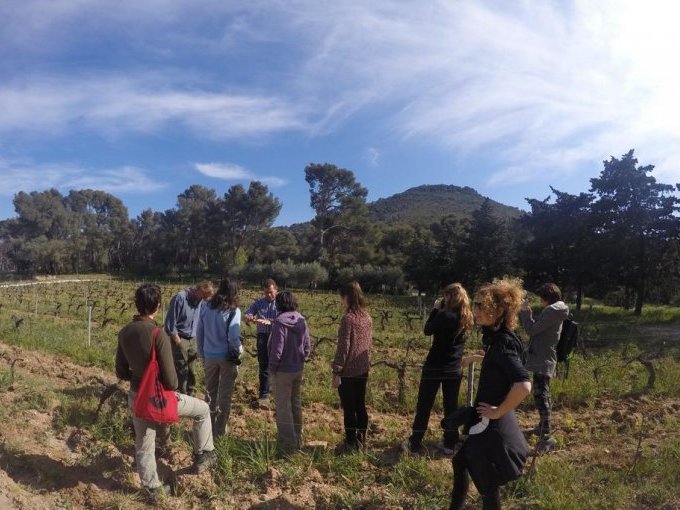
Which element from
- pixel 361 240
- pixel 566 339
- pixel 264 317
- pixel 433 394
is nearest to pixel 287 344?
pixel 433 394

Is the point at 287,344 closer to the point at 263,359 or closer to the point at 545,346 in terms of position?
the point at 263,359

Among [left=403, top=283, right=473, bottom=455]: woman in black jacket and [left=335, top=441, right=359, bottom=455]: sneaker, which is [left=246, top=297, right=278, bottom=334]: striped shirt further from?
[left=403, top=283, right=473, bottom=455]: woman in black jacket

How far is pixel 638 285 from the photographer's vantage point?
20.8 meters

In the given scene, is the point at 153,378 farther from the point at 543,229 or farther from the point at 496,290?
the point at 543,229

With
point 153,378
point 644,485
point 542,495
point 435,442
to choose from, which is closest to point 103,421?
point 153,378

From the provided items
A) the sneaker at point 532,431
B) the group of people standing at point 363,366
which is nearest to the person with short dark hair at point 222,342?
the group of people standing at point 363,366

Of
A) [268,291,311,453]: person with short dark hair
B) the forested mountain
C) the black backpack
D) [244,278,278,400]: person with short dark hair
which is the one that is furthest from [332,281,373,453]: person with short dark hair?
the forested mountain

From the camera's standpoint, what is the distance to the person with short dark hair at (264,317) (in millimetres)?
5662

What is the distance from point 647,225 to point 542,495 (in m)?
20.5

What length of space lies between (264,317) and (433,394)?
238 centimetres

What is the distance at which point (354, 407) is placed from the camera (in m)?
4.43

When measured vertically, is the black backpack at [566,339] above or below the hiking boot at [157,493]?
above

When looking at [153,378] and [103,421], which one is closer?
[153,378]

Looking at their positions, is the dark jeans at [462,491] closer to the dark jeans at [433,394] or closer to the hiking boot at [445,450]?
the dark jeans at [433,394]
